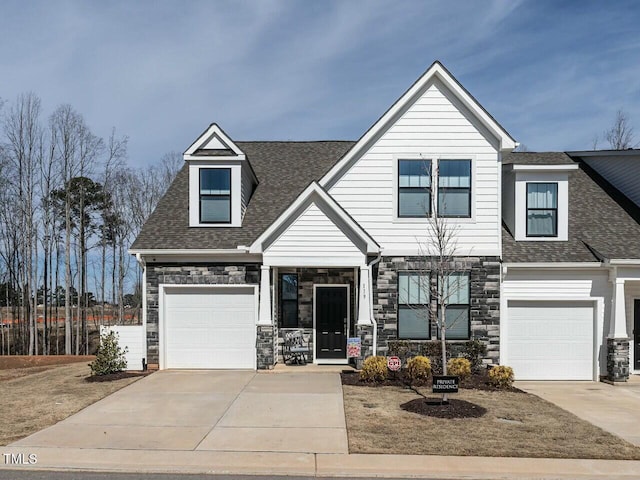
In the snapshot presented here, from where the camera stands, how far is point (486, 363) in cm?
1492

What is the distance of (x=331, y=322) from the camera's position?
15.9 metres

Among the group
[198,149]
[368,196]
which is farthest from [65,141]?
[368,196]

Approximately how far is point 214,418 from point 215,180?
817 centimetres

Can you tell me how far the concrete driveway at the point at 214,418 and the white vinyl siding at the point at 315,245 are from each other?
3151 mm

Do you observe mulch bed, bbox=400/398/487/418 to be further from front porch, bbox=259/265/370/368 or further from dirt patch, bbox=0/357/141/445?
dirt patch, bbox=0/357/141/445

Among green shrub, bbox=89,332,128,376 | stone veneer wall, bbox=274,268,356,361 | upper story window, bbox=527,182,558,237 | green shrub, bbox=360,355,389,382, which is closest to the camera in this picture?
green shrub, bbox=360,355,389,382

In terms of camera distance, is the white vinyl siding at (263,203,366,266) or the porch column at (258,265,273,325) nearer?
the white vinyl siding at (263,203,366,266)

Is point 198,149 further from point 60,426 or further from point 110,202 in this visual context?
point 110,202

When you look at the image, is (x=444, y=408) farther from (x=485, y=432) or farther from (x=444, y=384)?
(x=485, y=432)

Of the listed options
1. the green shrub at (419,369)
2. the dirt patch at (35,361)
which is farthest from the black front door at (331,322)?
the dirt patch at (35,361)

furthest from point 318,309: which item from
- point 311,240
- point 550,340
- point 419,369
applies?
point 550,340

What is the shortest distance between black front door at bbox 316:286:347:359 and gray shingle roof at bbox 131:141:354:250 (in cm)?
285

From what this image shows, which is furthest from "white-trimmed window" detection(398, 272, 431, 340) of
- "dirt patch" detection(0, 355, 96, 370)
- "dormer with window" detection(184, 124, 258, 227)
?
Result: "dirt patch" detection(0, 355, 96, 370)

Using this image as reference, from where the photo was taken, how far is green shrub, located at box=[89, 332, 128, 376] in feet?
46.8
